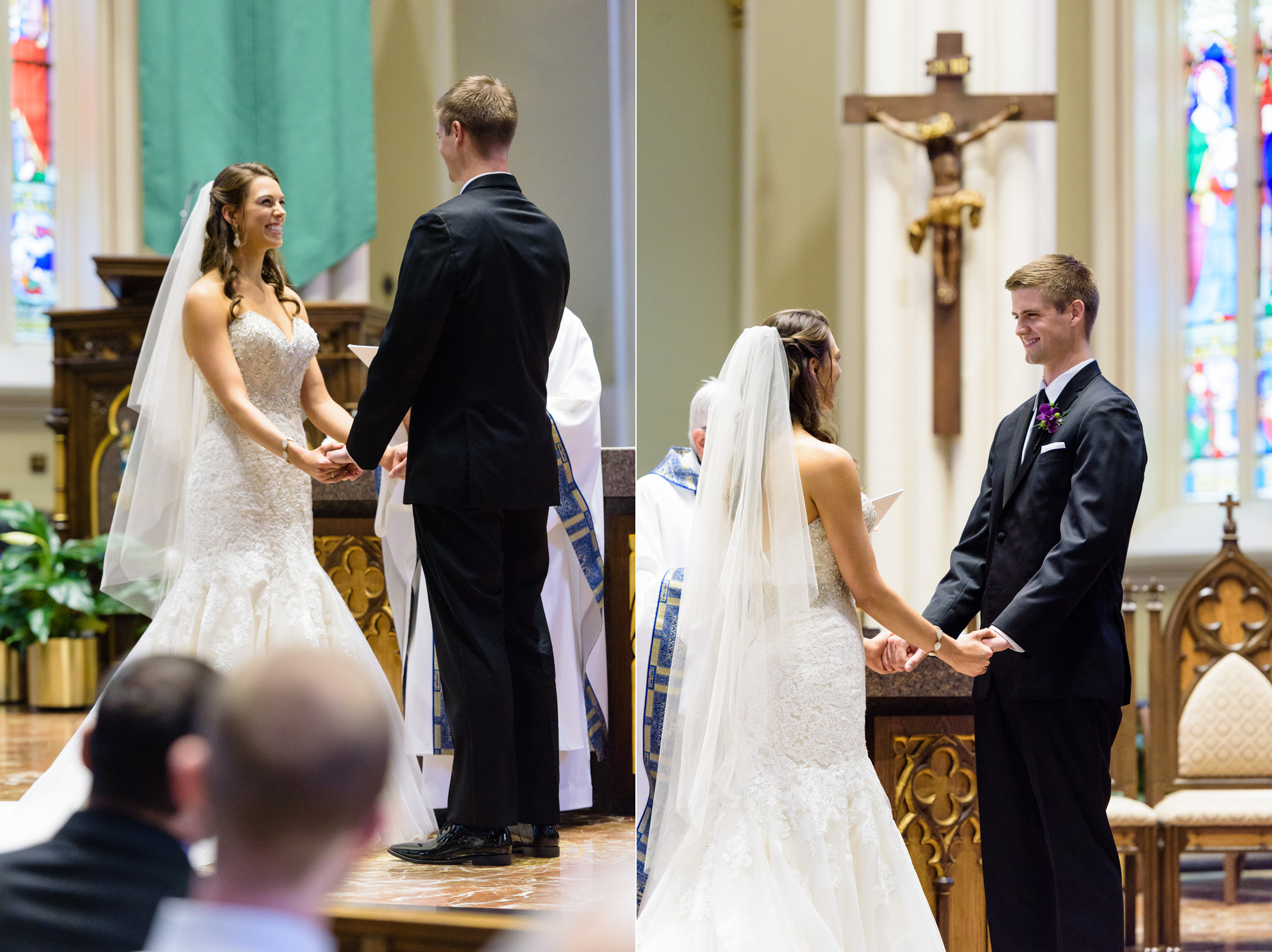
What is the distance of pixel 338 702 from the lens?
2.81 ft

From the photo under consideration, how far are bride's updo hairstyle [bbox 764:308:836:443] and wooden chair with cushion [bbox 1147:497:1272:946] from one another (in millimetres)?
2390

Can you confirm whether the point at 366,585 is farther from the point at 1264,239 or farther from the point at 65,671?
the point at 1264,239

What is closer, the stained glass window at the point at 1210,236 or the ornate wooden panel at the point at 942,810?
the ornate wooden panel at the point at 942,810

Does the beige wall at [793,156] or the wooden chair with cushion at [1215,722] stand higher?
the beige wall at [793,156]

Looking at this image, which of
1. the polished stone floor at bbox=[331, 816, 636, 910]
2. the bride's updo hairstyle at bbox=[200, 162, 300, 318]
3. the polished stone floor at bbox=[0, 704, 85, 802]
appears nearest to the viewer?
the polished stone floor at bbox=[331, 816, 636, 910]

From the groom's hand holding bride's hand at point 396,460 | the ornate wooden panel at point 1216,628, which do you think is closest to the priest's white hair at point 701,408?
the groom's hand holding bride's hand at point 396,460

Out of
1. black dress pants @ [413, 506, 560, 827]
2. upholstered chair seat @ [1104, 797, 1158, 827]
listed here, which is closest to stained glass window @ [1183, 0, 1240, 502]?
upholstered chair seat @ [1104, 797, 1158, 827]

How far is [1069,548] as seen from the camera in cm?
265

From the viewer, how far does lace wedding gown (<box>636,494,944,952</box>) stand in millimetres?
2473

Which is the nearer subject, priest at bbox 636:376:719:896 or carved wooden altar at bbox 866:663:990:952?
priest at bbox 636:376:719:896

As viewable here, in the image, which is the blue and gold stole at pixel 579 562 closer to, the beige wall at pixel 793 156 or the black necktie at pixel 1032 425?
the black necktie at pixel 1032 425

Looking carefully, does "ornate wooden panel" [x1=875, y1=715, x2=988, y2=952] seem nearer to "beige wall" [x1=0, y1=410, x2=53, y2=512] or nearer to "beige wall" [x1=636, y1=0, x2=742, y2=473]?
"beige wall" [x1=636, y1=0, x2=742, y2=473]

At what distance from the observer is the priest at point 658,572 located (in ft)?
9.92

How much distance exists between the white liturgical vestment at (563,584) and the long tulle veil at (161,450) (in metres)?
0.45
